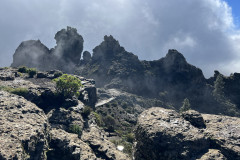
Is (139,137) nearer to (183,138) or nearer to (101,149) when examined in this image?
(183,138)

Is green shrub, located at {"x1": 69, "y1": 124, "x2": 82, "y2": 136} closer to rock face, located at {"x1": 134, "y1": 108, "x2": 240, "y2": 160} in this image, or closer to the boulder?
the boulder

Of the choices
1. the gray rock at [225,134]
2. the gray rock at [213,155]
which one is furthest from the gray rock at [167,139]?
the gray rock at [225,134]

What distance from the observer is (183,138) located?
29.0 m

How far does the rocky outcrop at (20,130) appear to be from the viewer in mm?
26625

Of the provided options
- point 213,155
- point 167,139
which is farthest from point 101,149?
point 213,155

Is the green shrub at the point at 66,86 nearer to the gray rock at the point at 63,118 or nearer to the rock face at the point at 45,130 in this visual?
the rock face at the point at 45,130

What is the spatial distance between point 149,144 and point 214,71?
19068 centimetres

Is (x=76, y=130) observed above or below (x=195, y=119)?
below

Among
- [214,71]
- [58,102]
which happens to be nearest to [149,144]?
[58,102]

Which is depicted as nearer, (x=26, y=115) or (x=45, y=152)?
(x=45, y=152)

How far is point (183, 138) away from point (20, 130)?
2527cm

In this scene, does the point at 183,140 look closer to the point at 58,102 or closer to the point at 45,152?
the point at 45,152

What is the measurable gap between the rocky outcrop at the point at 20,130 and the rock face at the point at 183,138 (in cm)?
1652

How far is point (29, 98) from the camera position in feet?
174
